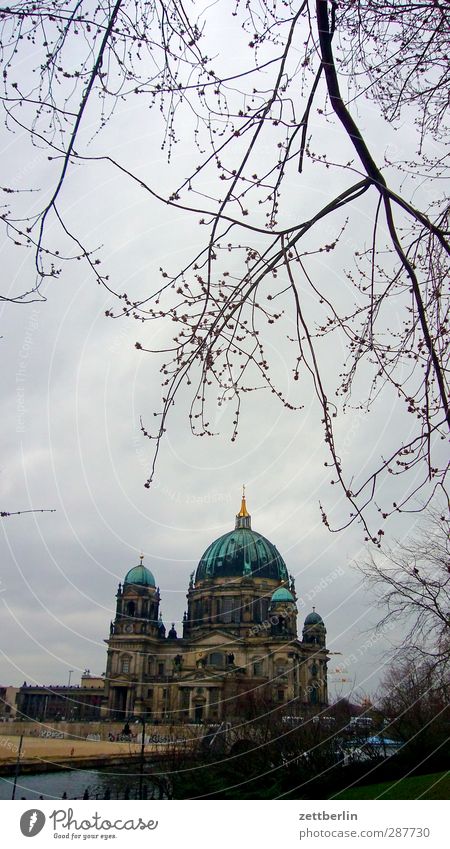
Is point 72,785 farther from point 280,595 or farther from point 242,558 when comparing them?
point 242,558

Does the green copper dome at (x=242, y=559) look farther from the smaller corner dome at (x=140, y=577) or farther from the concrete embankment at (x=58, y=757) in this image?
the concrete embankment at (x=58, y=757)

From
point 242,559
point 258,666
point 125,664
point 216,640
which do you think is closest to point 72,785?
point 258,666

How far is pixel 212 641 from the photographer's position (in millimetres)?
44625

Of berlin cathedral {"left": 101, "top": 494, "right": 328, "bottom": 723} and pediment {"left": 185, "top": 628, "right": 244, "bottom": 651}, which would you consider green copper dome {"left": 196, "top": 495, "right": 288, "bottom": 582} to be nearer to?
berlin cathedral {"left": 101, "top": 494, "right": 328, "bottom": 723}

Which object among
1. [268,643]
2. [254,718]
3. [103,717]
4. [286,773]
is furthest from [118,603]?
[286,773]

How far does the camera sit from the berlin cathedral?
40.7 metres

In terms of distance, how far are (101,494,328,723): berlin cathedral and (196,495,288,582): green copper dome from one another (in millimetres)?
75

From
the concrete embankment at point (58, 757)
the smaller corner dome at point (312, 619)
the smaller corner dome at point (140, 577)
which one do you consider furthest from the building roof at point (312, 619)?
the concrete embankment at point (58, 757)

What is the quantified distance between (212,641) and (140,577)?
709cm

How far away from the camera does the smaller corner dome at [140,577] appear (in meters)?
47.4

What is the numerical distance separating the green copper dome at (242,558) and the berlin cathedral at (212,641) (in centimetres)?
8

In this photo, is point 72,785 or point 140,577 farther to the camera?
point 140,577

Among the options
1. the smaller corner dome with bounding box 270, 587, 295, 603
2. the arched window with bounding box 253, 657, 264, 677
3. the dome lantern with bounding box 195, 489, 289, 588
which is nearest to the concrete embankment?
the arched window with bounding box 253, 657, 264, 677
